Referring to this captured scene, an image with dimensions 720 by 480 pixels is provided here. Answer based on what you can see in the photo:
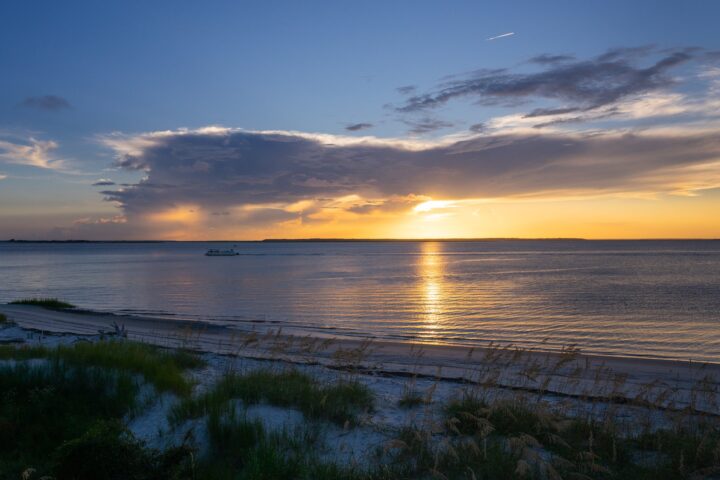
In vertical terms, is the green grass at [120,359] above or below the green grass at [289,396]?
above

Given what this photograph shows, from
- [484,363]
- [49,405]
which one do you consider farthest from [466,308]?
[49,405]

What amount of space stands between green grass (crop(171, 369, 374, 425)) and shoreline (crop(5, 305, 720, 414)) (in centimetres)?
113

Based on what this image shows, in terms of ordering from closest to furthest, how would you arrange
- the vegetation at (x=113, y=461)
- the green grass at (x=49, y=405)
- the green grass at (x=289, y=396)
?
the vegetation at (x=113, y=461) < the green grass at (x=49, y=405) < the green grass at (x=289, y=396)

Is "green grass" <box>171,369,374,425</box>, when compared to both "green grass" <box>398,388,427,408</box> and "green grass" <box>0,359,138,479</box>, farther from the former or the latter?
"green grass" <box>0,359,138,479</box>

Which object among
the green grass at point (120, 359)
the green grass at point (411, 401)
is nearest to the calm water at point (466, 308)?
the green grass at point (411, 401)

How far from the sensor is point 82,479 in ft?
20.8

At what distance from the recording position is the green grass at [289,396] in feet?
26.9

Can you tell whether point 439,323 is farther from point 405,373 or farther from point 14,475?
point 14,475

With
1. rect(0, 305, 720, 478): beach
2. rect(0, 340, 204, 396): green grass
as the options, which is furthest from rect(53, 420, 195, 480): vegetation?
rect(0, 340, 204, 396): green grass

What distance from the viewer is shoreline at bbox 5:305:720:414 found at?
9.95 m

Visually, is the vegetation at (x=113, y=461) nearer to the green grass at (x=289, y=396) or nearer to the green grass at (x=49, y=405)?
the green grass at (x=49, y=405)

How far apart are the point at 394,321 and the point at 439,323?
2.51 m

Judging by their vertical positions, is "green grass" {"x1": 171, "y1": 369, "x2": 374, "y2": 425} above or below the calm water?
above

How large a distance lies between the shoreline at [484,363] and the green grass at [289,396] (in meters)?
1.13
